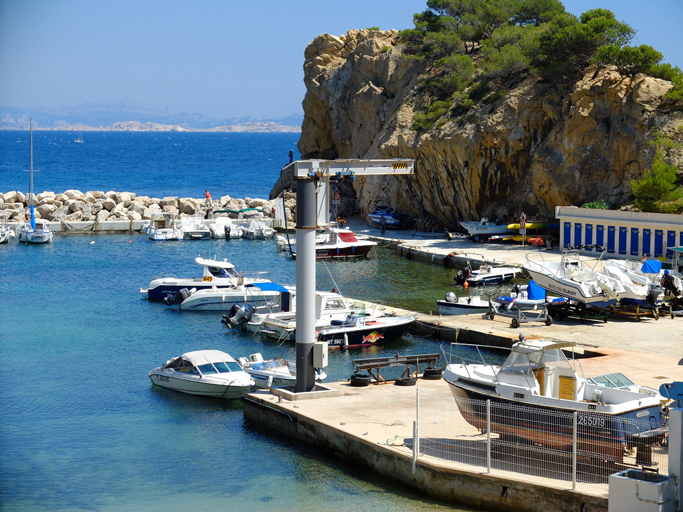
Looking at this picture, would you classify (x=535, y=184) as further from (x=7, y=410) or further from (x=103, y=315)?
(x=7, y=410)

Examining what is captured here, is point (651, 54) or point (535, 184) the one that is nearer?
point (651, 54)

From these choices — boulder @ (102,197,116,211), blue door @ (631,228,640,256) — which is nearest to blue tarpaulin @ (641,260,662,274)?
blue door @ (631,228,640,256)

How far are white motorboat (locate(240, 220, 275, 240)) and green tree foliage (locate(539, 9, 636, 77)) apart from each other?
26539 mm

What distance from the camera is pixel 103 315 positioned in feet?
126

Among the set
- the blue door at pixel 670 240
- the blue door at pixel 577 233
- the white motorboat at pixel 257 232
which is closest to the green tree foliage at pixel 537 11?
the blue door at pixel 577 233

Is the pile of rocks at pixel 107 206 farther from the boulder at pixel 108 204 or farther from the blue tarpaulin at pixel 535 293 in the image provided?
the blue tarpaulin at pixel 535 293

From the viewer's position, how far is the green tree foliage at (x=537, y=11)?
72.1 meters

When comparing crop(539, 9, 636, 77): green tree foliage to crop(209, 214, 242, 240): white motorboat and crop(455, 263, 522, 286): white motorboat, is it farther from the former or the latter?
crop(209, 214, 242, 240): white motorboat

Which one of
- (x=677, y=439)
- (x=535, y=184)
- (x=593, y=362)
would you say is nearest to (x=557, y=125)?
(x=535, y=184)

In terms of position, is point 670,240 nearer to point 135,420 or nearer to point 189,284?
point 189,284

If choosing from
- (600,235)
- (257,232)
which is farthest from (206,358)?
(257,232)

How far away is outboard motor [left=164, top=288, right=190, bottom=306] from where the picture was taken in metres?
40.2

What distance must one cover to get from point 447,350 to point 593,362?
6.96m

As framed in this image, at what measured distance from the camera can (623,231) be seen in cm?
4722
